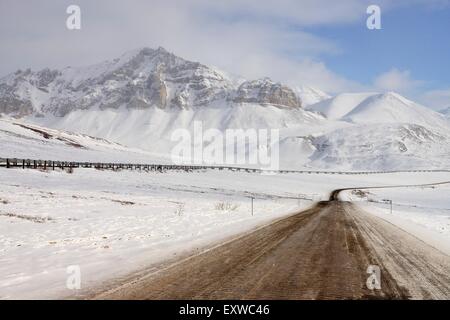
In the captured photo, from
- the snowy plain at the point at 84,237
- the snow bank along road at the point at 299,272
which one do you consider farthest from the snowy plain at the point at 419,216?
the snowy plain at the point at 84,237

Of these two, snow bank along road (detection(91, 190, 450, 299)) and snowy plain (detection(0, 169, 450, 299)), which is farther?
snowy plain (detection(0, 169, 450, 299))

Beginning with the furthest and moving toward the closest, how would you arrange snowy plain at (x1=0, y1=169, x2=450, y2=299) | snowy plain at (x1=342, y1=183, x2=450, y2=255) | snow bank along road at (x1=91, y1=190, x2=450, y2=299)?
1. snowy plain at (x1=342, y1=183, x2=450, y2=255)
2. snowy plain at (x1=0, y1=169, x2=450, y2=299)
3. snow bank along road at (x1=91, y1=190, x2=450, y2=299)

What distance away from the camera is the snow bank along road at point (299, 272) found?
26.0 ft

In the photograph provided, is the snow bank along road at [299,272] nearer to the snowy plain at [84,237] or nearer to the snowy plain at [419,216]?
the snowy plain at [84,237]

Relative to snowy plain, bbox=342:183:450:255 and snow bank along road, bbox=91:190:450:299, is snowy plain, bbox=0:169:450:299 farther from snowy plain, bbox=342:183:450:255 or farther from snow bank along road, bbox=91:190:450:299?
snowy plain, bbox=342:183:450:255

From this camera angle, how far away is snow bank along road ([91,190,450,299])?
26.0 ft

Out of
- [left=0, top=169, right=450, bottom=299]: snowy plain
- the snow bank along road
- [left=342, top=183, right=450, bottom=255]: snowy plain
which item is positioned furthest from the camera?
[left=342, top=183, right=450, bottom=255]: snowy plain

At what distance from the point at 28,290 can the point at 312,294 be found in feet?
15.2

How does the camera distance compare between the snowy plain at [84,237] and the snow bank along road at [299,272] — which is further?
the snowy plain at [84,237]

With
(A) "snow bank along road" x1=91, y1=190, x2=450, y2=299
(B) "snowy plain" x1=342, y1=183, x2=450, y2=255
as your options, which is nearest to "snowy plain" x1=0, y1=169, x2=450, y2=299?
(A) "snow bank along road" x1=91, y1=190, x2=450, y2=299

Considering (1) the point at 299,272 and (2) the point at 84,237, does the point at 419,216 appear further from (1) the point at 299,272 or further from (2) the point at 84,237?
(1) the point at 299,272
